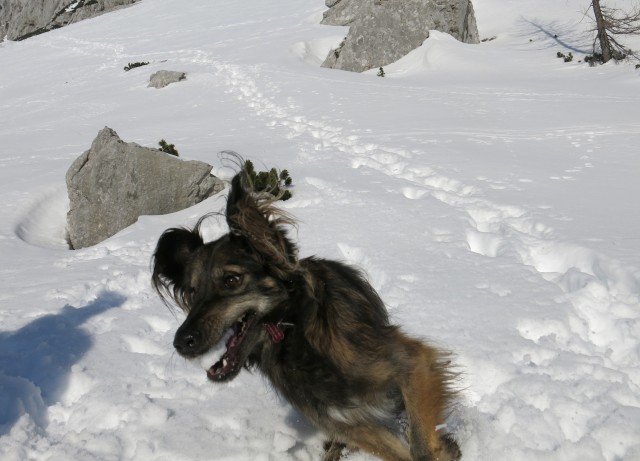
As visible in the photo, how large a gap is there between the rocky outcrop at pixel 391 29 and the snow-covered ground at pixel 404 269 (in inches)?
322

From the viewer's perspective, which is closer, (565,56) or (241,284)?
(241,284)

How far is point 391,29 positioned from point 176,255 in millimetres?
25073

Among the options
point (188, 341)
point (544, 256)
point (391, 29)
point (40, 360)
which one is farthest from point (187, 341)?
point (391, 29)

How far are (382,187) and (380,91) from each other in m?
10.7

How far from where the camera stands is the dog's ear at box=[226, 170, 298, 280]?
290 cm

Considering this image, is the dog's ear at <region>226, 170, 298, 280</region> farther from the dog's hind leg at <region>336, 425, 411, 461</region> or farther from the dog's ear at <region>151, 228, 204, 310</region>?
the dog's hind leg at <region>336, 425, 411, 461</region>

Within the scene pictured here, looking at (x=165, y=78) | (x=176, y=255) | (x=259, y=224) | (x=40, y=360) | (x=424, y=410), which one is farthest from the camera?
(x=165, y=78)

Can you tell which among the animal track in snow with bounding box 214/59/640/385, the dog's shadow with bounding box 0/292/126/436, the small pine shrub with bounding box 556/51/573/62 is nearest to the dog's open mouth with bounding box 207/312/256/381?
the dog's shadow with bounding box 0/292/126/436

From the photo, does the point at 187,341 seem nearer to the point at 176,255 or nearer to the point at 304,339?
the point at 304,339

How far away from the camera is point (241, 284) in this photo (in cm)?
294

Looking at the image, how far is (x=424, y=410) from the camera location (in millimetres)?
3137

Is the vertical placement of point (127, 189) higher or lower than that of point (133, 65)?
higher

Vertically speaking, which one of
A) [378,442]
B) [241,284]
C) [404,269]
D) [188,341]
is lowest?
[404,269]

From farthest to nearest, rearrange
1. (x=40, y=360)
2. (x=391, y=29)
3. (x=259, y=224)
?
(x=391, y=29)
(x=40, y=360)
(x=259, y=224)
